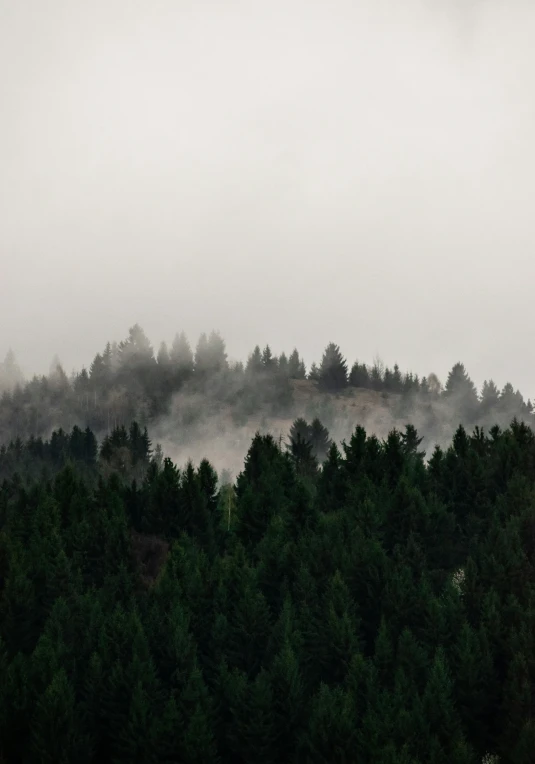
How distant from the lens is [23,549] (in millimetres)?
97812

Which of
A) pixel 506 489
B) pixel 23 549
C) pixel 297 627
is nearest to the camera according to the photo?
pixel 297 627

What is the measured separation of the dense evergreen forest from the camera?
62250 mm

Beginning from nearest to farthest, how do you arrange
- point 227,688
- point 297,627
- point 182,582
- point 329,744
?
point 329,744, point 227,688, point 297,627, point 182,582

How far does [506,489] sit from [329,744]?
182ft

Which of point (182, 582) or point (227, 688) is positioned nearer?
point (227, 688)

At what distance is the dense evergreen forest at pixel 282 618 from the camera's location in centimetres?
6225

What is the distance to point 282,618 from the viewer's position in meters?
74.8

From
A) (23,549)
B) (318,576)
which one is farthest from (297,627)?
(23,549)

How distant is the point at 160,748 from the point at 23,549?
42.8m

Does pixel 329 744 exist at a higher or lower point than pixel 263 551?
lower

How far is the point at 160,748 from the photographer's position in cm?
6153

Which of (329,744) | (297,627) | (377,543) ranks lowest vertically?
(329,744)

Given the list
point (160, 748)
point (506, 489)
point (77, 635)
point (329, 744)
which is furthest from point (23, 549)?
point (506, 489)

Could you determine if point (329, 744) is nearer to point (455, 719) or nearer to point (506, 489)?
point (455, 719)
